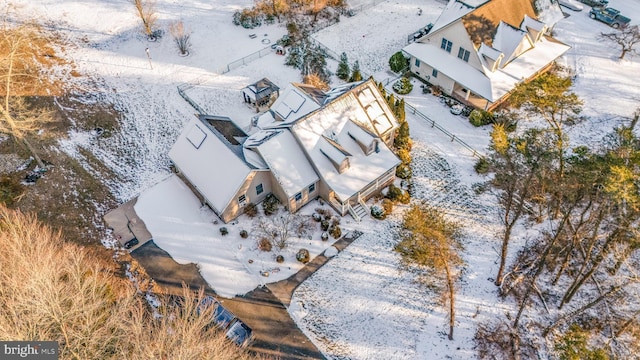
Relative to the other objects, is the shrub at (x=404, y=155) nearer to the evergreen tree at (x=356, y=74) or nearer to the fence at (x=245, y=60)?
the evergreen tree at (x=356, y=74)

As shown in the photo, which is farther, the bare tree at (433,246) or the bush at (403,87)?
the bush at (403,87)

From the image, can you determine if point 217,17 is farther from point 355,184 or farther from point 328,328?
point 328,328

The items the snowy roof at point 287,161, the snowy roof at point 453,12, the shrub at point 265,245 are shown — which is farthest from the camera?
the snowy roof at point 453,12

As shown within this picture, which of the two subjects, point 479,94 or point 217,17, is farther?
point 217,17

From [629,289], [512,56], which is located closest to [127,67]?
[512,56]

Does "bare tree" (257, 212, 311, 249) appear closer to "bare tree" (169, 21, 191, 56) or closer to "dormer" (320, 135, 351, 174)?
"dormer" (320, 135, 351, 174)

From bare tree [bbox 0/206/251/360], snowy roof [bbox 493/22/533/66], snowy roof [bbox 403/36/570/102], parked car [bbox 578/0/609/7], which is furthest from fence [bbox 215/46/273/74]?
parked car [bbox 578/0/609/7]

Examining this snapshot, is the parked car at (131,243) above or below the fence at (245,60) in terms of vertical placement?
below

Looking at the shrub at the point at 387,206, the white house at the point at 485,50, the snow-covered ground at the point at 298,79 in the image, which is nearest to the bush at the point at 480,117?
the snow-covered ground at the point at 298,79
